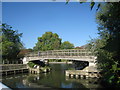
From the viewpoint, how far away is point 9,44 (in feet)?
91.0

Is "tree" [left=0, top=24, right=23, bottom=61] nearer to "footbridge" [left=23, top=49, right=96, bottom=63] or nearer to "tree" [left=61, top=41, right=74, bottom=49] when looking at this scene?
"footbridge" [left=23, top=49, right=96, bottom=63]

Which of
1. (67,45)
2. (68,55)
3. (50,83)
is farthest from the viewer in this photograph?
(67,45)

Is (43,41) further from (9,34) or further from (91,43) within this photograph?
(91,43)

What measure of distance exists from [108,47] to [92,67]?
18.2 meters

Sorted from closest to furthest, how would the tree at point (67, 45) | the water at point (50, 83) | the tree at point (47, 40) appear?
the water at point (50, 83) < the tree at point (67, 45) < the tree at point (47, 40)

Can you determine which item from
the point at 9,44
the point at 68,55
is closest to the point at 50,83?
the point at 68,55

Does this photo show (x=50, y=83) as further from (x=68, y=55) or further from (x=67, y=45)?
(x=67, y=45)

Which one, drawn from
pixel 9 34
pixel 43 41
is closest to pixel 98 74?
pixel 9 34

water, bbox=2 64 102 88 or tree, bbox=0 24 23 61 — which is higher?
tree, bbox=0 24 23 61

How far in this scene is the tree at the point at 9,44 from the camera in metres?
27.2

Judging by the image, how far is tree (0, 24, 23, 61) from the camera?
27188 millimetres

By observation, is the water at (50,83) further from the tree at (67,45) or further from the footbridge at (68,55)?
the tree at (67,45)

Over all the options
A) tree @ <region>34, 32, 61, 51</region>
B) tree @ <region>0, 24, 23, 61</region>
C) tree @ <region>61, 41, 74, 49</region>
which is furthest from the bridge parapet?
tree @ <region>61, 41, 74, 49</region>

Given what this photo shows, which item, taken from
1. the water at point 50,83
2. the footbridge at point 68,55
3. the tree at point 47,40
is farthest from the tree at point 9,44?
the tree at point 47,40
